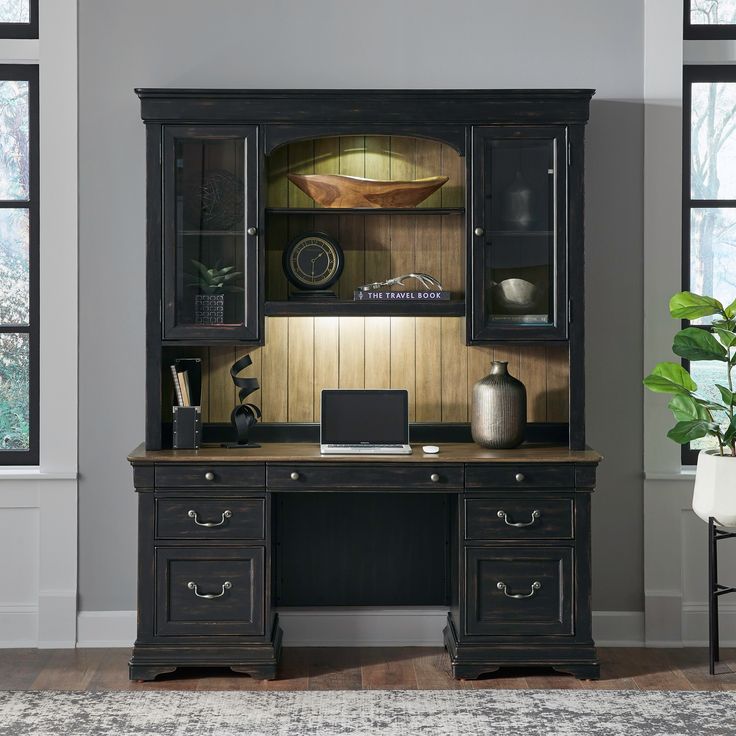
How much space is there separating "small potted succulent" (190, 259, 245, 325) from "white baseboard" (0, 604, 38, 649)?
1423mm

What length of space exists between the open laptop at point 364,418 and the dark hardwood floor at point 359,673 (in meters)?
0.85

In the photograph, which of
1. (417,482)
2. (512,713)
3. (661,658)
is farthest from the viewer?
(661,658)

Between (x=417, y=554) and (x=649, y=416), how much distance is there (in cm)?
112

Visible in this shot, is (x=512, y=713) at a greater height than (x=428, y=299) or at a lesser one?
lesser

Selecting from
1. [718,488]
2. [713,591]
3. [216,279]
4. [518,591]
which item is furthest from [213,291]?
[713,591]

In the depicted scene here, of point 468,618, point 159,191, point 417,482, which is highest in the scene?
point 159,191

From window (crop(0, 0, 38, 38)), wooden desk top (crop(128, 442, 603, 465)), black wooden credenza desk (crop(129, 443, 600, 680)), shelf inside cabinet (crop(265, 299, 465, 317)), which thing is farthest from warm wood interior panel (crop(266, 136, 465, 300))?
window (crop(0, 0, 38, 38))

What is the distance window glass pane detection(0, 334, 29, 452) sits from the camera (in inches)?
152

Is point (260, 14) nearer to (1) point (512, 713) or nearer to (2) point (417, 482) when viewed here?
(2) point (417, 482)

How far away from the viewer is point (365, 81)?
373 centimetres

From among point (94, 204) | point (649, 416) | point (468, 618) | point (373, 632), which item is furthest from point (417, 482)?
point (94, 204)

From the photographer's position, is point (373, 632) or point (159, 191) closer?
point (159, 191)

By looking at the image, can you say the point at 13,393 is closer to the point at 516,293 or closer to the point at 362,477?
the point at 362,477

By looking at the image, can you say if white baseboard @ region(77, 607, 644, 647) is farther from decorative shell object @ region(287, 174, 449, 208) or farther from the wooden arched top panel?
the wooden arched top panel
